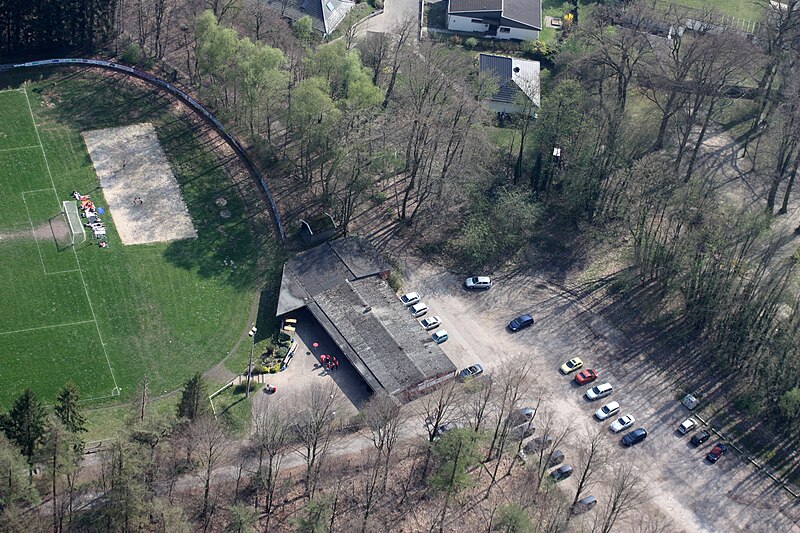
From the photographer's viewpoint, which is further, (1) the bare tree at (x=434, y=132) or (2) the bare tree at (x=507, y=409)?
(1) the bare tree at (x=434, y=132)

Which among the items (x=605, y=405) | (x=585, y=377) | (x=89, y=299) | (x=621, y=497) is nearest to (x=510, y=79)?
(x=585, y=377)

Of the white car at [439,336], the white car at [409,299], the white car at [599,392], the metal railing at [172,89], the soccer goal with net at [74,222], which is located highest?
the metal railing at [172,89]

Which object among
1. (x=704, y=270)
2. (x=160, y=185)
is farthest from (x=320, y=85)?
(x=704, y=270)

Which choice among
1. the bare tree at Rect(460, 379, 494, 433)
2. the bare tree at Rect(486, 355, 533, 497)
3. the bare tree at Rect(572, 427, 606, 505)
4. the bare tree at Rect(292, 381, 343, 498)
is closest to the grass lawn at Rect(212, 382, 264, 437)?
the bare tree at Rect(292, 381, 343, 498)

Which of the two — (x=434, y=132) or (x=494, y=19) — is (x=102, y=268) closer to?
(x=434, y=132)

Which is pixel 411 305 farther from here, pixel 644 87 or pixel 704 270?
pixel 644 87

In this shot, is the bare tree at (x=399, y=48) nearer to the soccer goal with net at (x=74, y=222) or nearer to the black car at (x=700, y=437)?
the soccer goal with net at (x=74, y=222)

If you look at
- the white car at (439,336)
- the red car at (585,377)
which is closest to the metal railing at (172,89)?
the white car at (439,336)
